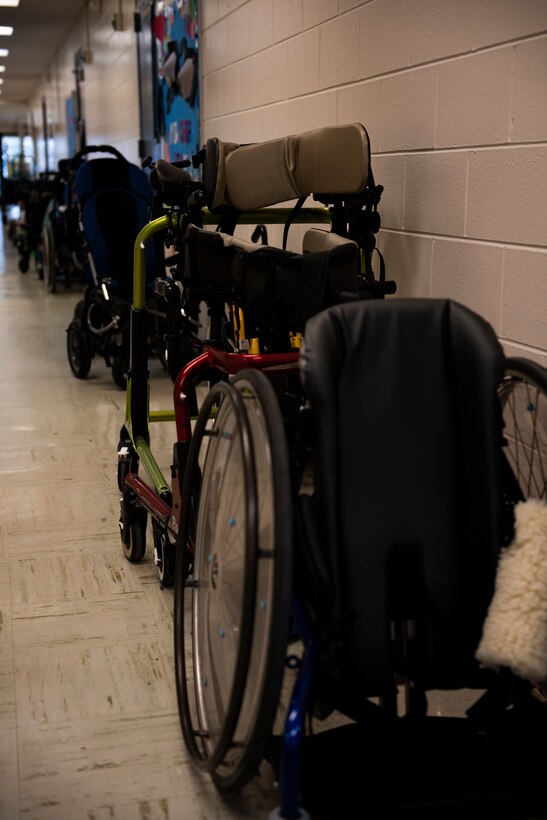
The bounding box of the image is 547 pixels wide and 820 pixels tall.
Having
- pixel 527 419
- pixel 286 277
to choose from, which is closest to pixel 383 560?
pixel 527 419

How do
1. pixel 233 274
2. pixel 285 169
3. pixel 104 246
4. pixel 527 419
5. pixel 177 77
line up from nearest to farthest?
1. pixel 527 419
2. pixel 233 274
3. pixel 285 169
4. pixel 104 246
5. pixel 177 77

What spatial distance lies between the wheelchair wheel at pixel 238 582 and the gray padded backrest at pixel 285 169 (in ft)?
3.36

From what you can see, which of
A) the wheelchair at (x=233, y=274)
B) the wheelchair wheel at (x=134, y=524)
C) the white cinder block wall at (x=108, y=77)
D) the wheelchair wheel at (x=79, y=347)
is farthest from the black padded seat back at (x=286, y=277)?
the white cinder block wall at (x=108, y=77)

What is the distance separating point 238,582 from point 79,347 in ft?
11.9

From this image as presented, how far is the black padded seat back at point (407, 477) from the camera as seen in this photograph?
4.43 feet

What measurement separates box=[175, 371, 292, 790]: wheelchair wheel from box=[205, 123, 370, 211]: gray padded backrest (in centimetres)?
102

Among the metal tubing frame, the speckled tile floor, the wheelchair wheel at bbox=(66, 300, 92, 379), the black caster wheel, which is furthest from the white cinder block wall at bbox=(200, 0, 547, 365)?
the wheelchair wheel at bbox=(66, 300, 92, 379)

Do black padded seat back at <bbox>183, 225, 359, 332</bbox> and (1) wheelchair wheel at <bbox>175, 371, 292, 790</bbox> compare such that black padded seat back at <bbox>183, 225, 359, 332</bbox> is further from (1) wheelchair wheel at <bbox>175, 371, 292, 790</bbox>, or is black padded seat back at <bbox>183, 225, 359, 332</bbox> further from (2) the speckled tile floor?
(2) the speckled tile floor

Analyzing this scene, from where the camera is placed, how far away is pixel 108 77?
27.7ft

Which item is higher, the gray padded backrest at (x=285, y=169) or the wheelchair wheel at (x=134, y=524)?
the gray padded backrest at (x=285, y=169)

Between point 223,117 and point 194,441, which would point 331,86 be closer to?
point 223,117

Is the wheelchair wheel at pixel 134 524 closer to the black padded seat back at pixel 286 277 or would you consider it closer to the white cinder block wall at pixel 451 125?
the black padded seat back at pixel 286 277

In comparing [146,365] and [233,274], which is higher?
[233,274]

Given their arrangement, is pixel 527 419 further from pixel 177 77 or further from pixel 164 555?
pixel 177 77
